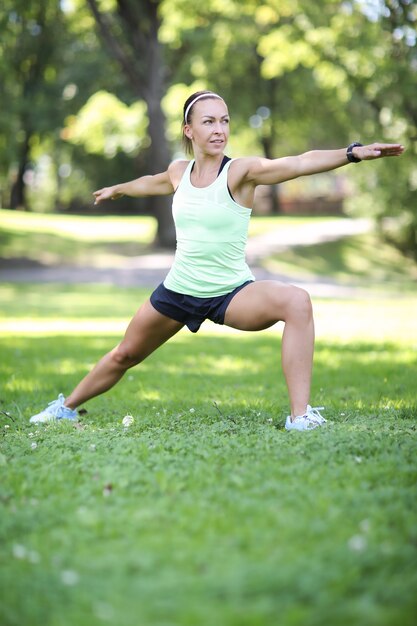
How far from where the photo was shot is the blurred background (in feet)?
82.9

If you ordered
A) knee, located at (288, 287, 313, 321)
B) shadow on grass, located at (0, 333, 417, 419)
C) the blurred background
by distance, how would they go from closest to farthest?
knee, located at (288, 287, 313, 321), shadow on grass, located at (0, 333, 417, 419), the blurred background

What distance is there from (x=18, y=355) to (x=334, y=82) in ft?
68.9

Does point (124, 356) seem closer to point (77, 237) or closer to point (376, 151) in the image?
point (376, 151)

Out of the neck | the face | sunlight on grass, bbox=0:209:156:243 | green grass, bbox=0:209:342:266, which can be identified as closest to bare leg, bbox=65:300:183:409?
the neck

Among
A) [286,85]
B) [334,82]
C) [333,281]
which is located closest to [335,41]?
[334,82]

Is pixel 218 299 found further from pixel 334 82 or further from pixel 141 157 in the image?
pixel 141 157

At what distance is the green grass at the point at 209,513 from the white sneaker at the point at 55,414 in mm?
113

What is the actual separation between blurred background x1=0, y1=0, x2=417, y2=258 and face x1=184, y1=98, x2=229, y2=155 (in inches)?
584

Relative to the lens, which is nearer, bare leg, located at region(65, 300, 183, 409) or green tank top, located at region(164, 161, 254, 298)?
green tank top, located at region(164, 161, 254, 298)

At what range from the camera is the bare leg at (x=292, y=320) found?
5.05 m

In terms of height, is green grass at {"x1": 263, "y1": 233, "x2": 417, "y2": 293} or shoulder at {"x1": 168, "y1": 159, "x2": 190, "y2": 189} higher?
shoulder at {"x1": 168, "y1": 159, "x2": 190, "y2": 189}

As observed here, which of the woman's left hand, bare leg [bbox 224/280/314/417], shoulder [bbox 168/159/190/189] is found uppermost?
the woman's left hand

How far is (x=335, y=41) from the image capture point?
84.4 ft

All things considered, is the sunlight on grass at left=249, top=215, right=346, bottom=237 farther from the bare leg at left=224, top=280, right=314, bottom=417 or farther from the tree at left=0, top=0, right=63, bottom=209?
the bare leg at left=224, top=280, right=314, bottom=417
